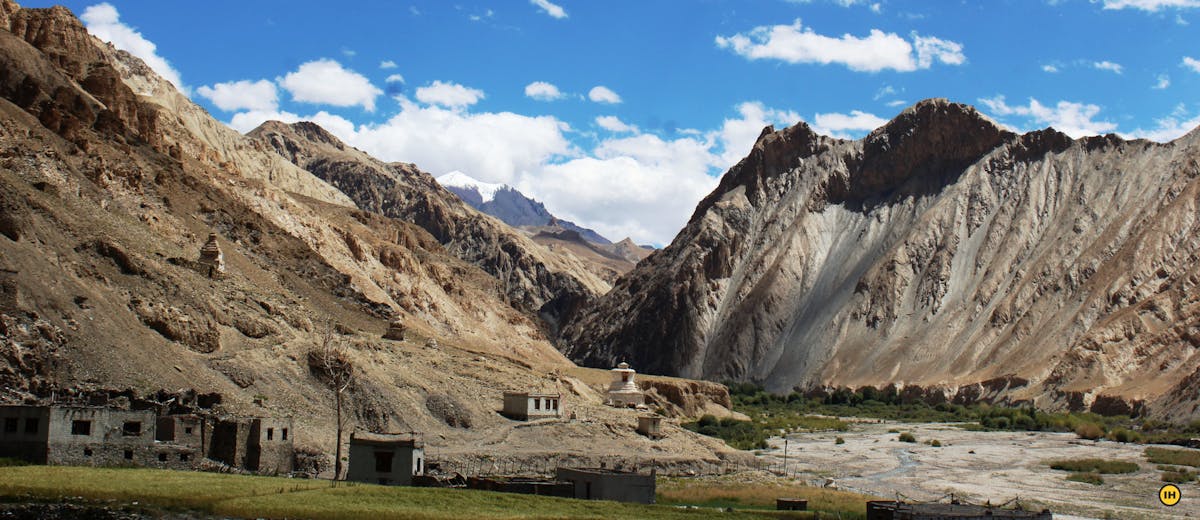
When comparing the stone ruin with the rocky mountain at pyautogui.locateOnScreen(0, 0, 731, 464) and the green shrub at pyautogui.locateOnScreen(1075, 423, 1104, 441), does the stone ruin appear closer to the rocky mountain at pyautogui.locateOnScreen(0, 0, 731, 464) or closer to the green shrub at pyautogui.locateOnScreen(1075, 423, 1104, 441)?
the rocky mountain at pyautogui.locateOnScreen(0, 0, 731, 464)

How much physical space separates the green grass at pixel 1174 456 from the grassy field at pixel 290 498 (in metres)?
34.4

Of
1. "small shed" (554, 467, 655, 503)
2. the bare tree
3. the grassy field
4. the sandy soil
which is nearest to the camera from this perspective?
the grassy field

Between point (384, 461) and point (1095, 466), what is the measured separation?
40732 millimetres

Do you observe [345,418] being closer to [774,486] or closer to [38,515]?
[774,486]

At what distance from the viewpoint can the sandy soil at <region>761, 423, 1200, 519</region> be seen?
2159 inches

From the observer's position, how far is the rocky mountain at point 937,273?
12038 centimetres

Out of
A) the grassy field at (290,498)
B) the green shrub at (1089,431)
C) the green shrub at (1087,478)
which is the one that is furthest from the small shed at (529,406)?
the green shrub at (1089,431)

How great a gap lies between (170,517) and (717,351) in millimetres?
130194

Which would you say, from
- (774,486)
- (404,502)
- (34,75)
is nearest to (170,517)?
(404,502)

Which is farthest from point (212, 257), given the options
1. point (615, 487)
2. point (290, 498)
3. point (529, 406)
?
point (290, 498)

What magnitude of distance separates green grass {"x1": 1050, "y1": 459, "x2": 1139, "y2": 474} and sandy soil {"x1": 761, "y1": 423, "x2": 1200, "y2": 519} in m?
0.67

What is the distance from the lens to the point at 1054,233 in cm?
14550

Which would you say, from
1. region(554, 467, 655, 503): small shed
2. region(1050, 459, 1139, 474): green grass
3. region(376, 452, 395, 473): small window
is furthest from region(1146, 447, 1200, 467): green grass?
region(376, 452, 395, 473): small window

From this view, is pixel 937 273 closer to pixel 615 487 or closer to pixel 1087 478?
pixel 1087 478
